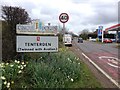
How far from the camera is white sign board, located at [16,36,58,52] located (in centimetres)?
990

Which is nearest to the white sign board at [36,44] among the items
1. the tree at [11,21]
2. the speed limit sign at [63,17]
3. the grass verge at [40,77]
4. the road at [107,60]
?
the tree at [11,21]

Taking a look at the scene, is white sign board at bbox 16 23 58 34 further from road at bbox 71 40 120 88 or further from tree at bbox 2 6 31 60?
road at bbox 71 40 120 88

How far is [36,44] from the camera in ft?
33.2

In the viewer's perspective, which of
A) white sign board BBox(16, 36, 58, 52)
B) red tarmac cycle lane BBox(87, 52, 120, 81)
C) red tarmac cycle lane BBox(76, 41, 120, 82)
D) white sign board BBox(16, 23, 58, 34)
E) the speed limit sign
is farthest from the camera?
the speed limit sign

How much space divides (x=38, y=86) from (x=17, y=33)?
3958 millimetres

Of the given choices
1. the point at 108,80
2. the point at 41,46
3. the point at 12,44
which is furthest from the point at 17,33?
the point at 108,80

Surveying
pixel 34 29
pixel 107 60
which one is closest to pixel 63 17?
pixel 107 60

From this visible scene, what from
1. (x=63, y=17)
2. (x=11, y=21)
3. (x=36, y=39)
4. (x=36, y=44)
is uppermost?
(x=63, y=17)

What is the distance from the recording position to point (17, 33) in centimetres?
1059

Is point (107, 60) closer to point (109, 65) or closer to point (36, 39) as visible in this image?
point (109, 65)

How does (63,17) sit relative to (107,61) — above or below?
above

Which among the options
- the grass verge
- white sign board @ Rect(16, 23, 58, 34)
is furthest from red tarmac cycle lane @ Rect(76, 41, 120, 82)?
white sign board @ Rect(16, 23, 58, 34)

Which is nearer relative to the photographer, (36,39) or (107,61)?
(36,39)

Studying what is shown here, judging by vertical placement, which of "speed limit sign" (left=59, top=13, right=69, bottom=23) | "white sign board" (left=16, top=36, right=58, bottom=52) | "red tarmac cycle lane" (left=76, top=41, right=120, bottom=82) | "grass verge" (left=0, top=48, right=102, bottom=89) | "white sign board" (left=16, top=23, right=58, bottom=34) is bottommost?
"red tarmac cycle lane" (left=76, top=41, right=120, bottom=82)
